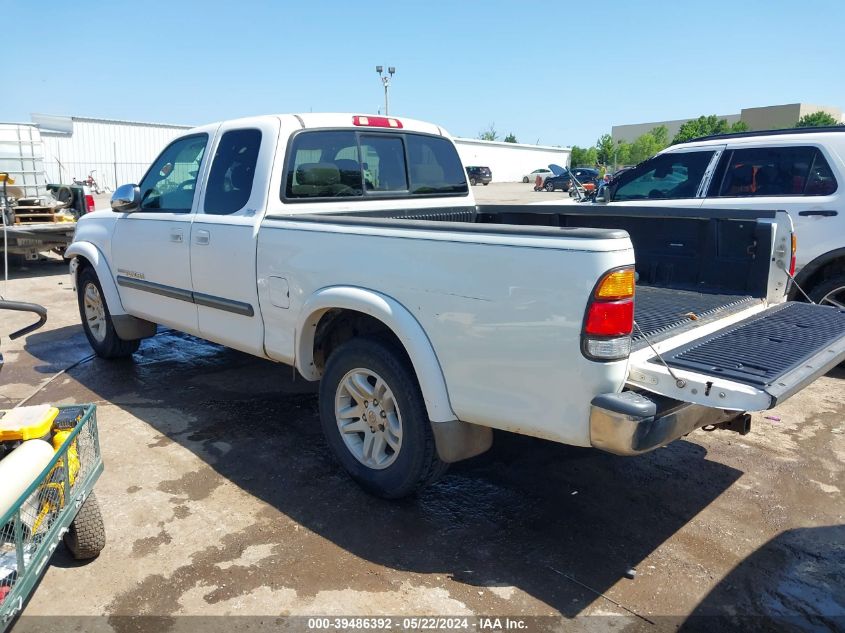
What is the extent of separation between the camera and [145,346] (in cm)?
687

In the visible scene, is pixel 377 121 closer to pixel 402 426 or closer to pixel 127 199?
pixel 127 199

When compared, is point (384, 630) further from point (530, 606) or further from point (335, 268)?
point (335, 268)

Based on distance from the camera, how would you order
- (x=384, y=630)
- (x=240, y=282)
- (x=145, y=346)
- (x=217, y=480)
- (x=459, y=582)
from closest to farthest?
(x=384, y=630), (x=459, y=582), (x=217, y=480), (x=240, y=282), (x=145, y=346)

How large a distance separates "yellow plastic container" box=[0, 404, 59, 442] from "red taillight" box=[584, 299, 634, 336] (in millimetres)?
2403

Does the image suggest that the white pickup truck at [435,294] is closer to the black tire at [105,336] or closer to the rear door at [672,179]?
the black tire at [105,336]

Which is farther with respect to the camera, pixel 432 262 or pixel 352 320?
pixel 352 320

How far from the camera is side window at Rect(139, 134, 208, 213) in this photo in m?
4.92

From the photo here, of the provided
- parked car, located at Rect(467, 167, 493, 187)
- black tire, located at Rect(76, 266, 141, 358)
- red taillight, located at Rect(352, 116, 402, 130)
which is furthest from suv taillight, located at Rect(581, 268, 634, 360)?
parked car, located at Rect(467, 167, 493, 187)

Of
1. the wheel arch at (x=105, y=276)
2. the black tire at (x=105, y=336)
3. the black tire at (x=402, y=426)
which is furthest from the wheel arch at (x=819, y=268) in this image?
the black tire at (x=105, y=336)

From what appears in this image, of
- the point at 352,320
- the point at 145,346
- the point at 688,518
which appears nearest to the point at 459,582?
the point at 688,518

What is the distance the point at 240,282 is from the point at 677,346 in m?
2.64

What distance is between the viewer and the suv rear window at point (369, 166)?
4.43 m

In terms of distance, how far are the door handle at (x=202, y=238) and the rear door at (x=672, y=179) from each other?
421cm

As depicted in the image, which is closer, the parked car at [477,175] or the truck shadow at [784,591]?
the truck shadow at [784,591]
